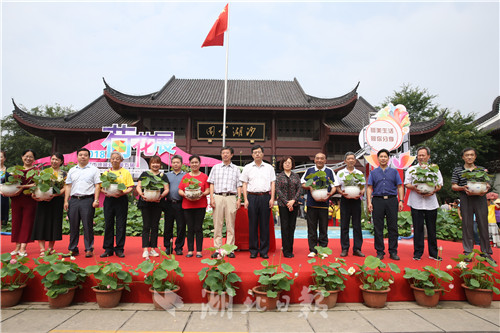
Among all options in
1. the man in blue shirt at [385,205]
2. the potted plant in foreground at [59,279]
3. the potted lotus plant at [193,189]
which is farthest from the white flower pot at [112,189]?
the man in blue shirt at [385,205]

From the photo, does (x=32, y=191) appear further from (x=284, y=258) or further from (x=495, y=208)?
(x=495, y=208)

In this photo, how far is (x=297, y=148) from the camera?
630 inches

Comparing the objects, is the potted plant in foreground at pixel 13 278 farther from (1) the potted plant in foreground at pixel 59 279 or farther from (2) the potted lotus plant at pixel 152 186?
(2) the potted lotus plant at pixel 152 186

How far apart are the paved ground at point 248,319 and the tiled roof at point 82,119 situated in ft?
47.4

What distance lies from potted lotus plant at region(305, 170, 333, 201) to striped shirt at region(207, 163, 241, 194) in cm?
95

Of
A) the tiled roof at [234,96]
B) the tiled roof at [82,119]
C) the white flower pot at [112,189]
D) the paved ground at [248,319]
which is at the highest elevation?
the tiled roof at [234,96]

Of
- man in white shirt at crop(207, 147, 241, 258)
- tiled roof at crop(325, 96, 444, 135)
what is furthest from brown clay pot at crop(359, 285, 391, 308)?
tiled roof at crop(325, 96, 444, 135)

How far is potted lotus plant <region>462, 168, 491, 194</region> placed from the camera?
3641 mm

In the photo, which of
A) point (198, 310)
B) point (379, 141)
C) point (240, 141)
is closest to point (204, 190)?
Result: point (198, 310)

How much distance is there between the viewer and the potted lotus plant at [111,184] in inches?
145

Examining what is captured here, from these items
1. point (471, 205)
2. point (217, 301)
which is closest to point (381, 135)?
point (471, 205)

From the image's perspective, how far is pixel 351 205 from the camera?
4117mm

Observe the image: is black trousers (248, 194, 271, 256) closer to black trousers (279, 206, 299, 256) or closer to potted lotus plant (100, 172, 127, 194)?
black trousers (279, 206, 299, 256)

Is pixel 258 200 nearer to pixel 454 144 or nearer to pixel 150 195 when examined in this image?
pixel 150 195
